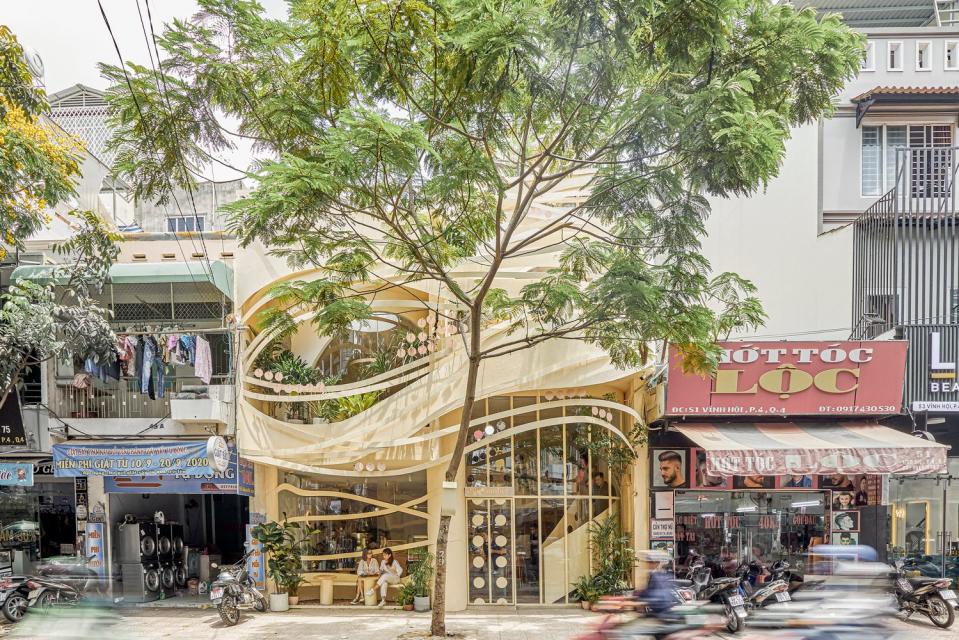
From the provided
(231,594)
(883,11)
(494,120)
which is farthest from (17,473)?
(883,11)

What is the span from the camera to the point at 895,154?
16.4 meters

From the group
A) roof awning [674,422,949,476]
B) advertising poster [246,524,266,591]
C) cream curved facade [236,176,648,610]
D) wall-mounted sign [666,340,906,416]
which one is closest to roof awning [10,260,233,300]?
cream curved facade [236,176,648,610]

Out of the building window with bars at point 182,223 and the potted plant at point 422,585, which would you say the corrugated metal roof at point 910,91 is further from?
the building window with bars at point 182,223

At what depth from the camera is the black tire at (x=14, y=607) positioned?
13.0 meters

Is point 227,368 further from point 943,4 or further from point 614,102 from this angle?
point 943,4

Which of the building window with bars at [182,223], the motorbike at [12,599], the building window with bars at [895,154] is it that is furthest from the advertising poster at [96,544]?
the building window with bars at [895,154]

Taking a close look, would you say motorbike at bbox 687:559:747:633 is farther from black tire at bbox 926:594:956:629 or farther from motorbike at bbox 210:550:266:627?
motorbike at bbox 210:550:266:627

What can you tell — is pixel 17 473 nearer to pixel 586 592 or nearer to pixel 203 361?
pixel 203 361

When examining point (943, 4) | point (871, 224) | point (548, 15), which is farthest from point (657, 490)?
point (943, 4)

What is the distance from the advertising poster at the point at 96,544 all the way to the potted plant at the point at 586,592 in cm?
868

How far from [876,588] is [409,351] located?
26.5 ft

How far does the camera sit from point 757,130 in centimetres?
924

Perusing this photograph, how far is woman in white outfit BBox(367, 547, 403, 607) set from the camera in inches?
585

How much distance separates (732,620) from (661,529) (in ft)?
8.97
